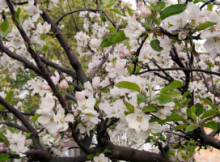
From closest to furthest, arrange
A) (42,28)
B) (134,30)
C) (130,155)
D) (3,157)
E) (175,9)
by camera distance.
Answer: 1. (175,9)
2. (134,30)
3. (3,157)
4. (130,155)
5. (42,28)

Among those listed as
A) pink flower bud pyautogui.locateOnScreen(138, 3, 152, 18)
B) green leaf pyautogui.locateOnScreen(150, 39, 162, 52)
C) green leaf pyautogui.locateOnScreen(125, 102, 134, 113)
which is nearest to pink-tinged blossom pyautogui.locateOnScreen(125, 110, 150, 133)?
green leaf pyautogui.locateOnScreen(125, 102, 134, 113)

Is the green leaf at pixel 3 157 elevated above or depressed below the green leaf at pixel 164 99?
below

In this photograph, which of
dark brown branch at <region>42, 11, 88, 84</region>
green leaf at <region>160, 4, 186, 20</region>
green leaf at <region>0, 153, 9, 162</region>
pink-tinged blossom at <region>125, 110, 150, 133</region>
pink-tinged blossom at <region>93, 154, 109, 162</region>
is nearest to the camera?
green leaf at <region>160, 4, 186, 20</region>

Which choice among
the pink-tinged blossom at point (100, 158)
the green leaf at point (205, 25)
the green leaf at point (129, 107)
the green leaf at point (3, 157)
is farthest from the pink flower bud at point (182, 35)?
the green leaf at point (3, 157)

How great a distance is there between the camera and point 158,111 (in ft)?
3.40

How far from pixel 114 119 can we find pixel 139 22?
0.50 m

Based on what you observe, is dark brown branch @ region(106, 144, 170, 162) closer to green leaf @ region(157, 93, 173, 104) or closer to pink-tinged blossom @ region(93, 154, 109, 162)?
pink-tinged blossom @ region(93, 154, 109, 162)

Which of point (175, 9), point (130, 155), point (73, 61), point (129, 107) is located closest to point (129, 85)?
point (129, 107)

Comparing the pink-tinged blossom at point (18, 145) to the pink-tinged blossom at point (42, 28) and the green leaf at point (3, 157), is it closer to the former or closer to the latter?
the green leaf at point (3, 157)

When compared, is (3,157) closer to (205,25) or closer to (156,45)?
(156,45)

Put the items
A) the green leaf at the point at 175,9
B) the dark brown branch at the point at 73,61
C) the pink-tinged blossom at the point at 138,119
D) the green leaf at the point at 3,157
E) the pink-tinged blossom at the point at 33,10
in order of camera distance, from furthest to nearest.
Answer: the dark brown branch at the point at 73,61 < the pink-tinged blossom at the point at 33,10 < the green leaf at the point at 3,157 < the pink-tinged blossom at the point at 138,119 < the green leaf at the point at 175,9

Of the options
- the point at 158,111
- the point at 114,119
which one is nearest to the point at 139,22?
the point at 158,111

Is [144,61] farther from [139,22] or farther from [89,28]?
[89,28]

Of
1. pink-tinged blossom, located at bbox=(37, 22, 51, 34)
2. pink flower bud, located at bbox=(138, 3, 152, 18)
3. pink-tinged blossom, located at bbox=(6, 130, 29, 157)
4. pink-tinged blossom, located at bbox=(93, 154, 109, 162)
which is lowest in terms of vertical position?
pink-tinged blossom, located at bbox=(93, 154, 109, 162)
